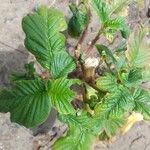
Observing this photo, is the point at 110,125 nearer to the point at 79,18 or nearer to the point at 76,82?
the point at 76,82

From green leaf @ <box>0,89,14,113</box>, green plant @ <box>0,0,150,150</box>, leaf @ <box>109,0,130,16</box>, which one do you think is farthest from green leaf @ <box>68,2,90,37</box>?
green leaf @ <box>0,89,14,113</box>

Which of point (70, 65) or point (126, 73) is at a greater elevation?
point (70, 65)

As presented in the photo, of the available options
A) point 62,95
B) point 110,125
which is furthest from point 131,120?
point 62,95

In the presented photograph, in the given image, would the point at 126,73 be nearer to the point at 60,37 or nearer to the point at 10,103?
the point at 60,37

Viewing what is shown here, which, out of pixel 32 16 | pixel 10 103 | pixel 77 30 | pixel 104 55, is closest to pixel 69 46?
pixel 77 30

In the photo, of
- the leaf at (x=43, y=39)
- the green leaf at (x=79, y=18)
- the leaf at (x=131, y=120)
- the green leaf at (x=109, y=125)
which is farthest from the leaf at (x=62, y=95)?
the leaf at (x=131, y=120)

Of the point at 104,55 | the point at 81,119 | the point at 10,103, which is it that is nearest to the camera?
the point at 10,103
